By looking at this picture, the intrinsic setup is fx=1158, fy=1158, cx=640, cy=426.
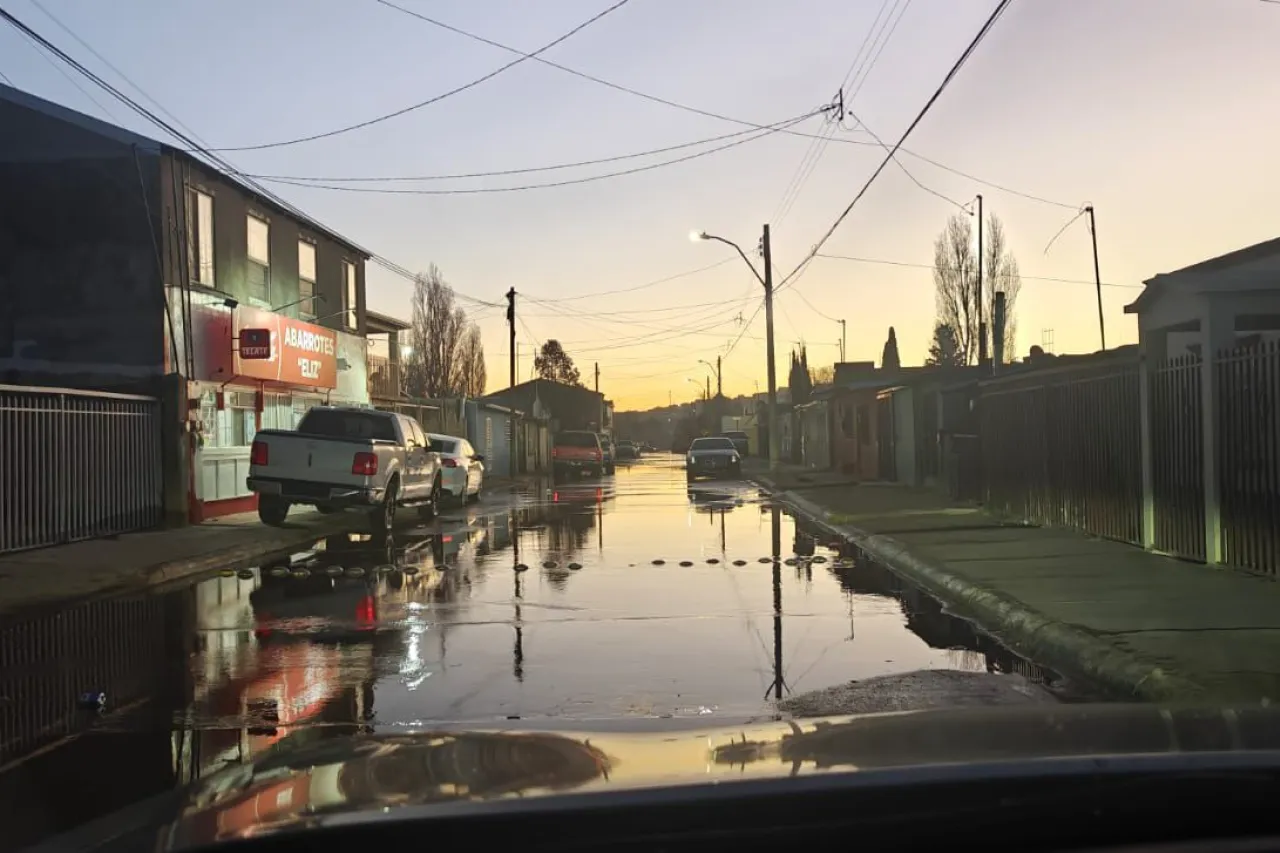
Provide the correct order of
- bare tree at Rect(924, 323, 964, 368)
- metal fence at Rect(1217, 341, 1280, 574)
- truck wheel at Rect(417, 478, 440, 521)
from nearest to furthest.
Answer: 1. metal fence at Rect(1217, 341, 1280, 574)
2. truck wheel at Rect(417, 478, 440, 521)
3. bare tree at Rect(924, 323, 964, 368)

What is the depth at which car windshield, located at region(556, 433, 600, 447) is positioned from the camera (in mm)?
46844

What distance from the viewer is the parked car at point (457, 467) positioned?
1067 inches

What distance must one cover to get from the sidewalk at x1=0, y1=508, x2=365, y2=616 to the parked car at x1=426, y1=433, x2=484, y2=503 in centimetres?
605

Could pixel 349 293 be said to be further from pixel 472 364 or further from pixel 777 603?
pixel 472 364

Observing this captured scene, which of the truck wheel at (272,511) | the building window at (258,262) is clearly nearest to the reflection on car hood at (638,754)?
the truck wheel at (272,511)

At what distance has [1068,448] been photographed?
51.5ft

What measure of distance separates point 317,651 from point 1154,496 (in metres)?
9.19

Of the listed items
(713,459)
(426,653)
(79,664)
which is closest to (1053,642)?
(426,653)

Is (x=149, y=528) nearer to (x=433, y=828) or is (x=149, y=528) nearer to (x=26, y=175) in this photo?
(x=26, y=175)

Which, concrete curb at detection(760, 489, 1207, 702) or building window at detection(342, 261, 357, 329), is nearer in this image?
concrete curb at detection(760, 489, 1207, 702)

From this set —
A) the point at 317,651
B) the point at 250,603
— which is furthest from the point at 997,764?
the point at 250,603

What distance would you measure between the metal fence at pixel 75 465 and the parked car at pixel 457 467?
732 cm

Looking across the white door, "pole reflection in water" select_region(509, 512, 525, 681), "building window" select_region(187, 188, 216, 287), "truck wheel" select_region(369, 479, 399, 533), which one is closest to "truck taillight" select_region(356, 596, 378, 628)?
"pole reflection in water" select_region(509, 512, 525, 681)

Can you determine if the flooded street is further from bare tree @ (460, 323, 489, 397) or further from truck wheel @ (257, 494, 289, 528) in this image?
bare tree @ (460, 323, 489, 397)
